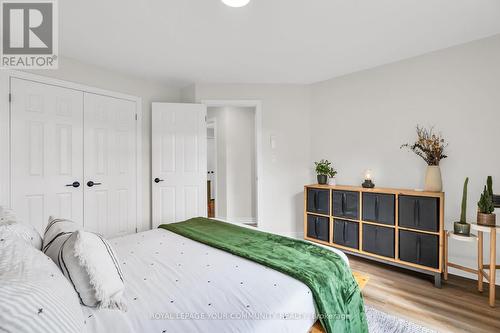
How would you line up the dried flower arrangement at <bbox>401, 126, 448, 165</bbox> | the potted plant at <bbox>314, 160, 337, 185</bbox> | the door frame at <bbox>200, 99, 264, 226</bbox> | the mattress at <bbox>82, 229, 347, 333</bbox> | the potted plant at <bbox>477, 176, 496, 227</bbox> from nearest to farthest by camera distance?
the mattress at <bbox>82, 229, 347, 333</bbox> → the potted plant at <bbox>477, 176, 496, 227</bbox> → the dried flower arrangement at <bbox>401, 126, 448, 165</bbox> → the potted plant at <bbox>314, 160, 337, 185</bbox> → the door frame at <bbox>200, 99, 264, 226</bbox>

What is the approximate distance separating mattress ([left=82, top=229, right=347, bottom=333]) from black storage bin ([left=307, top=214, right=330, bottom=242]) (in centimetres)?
197

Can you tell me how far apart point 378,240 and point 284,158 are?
5.56 feet

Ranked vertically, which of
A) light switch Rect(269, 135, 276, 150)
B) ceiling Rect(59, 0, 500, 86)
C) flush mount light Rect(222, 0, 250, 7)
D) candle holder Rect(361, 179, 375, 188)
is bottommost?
candle holder Rect(361, 179, 375, 188)

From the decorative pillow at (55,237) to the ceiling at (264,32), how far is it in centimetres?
167

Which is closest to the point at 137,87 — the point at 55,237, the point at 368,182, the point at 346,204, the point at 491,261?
the point at 55,237

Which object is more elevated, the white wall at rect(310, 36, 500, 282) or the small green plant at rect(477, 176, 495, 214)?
the white wall at rect(310, 36, 500, 282)

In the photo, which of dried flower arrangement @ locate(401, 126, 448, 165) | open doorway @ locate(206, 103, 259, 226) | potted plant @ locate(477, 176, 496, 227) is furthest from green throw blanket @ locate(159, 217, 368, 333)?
open doorway @ locate(206, 103, 259, 226)

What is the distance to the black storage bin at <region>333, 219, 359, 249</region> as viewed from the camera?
9.65 feet

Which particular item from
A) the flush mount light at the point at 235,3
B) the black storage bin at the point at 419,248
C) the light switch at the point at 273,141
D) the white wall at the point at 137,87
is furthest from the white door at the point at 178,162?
the black storage bin at the point at 419,248

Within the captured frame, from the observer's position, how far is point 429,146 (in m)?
2.74

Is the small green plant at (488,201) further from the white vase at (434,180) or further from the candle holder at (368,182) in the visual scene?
the candle holder at (368,182)

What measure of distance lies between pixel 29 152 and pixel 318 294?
310cm

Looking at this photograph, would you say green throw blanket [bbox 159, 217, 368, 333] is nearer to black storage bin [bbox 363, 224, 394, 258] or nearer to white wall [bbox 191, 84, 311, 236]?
black storage bin [bbox 363, 224, 394, 258]

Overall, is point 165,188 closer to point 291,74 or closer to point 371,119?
point 291,74
